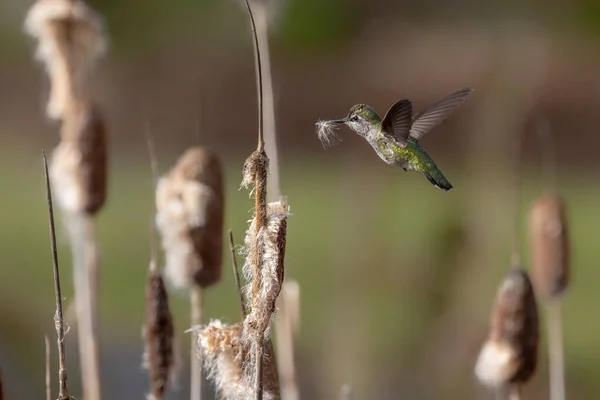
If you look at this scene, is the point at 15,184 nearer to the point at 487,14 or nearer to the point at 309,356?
the point at 309,356

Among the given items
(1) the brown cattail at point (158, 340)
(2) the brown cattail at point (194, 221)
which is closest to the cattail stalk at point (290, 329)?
(2) the brown cattail at point (194, 221)

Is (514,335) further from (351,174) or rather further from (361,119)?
(351,174)

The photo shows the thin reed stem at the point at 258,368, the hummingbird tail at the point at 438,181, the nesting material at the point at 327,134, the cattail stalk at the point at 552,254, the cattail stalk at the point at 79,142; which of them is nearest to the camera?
the thin reed stem at the point at 258,368

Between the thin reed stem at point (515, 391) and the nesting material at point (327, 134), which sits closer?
the nesting material at point (327, 134)

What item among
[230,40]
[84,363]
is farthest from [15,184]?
[84,363]

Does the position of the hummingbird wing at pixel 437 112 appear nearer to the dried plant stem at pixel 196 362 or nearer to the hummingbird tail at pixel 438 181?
the hummingbird tail at pixel 438 181

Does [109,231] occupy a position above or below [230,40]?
below
